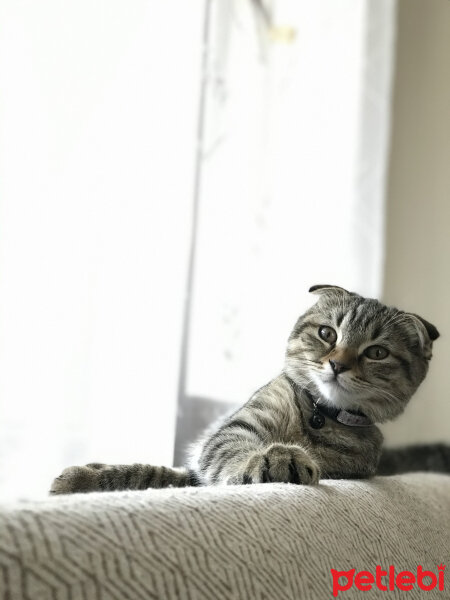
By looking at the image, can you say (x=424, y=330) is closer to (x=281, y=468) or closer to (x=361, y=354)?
(x=361, y=354)

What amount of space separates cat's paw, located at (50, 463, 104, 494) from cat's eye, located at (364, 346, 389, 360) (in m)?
0.48

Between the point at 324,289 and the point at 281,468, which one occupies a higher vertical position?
the point at 324,289

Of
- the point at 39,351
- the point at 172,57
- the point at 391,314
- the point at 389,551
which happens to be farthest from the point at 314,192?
the point at 389,551

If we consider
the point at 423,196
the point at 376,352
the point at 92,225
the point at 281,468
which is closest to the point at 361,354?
the point at 376,352

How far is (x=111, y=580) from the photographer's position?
459 millimetres

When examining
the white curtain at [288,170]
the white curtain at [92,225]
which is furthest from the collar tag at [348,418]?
the white curtain at [288,170]

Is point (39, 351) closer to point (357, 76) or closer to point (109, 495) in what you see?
point (109, 495)

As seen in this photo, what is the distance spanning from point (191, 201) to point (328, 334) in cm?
47

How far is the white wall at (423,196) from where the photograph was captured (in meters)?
2.19

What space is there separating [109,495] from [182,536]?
0.23ft

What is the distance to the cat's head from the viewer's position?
1.09 m

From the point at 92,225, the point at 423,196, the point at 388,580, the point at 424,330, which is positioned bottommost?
the point at 388,580

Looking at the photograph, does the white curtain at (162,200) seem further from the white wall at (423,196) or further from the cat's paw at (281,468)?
the cat's paw at (281,468)

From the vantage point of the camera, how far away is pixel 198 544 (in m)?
0.54
